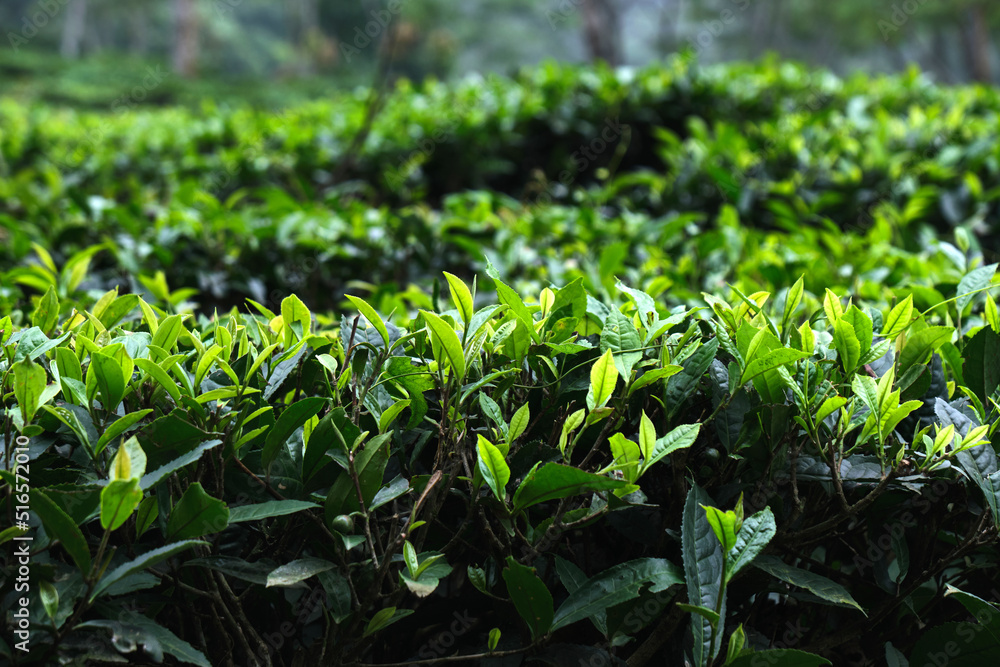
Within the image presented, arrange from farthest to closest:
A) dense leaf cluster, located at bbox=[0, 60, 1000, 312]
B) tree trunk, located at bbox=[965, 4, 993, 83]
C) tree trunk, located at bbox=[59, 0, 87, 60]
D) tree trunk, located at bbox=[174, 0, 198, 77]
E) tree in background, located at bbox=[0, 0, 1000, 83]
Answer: tree trunk, located at bbox=[59, 0, 87, 60] < tree in background, located at bbox=[0, 0, 1000, 83] < tree trunk, located at bbox=[174, 0, 198, 77] < tree trunk, located at bbox=[965, 4, 993, 83] < dense leaf cluster, located at bbox=[0, 60, 1000, 312]

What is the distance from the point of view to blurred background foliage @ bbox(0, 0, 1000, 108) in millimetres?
22672

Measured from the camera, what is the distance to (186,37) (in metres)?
23.3

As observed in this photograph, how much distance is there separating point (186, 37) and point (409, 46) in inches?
381

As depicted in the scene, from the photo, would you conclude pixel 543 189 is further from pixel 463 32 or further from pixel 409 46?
pixel 463 32

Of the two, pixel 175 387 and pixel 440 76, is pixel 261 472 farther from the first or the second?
pixel 440 76

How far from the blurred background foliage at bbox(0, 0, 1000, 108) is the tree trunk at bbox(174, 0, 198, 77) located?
0.07 meters

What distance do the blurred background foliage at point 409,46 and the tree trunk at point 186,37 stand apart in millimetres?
65

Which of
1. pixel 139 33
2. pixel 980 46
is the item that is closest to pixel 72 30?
pixel 139 33

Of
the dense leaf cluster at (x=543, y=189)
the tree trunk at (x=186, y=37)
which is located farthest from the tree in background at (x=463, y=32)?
the dense leaf cluster at (x=543, y=189)

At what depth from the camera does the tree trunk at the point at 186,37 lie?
22.6m

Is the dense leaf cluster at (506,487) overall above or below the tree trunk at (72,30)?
above
